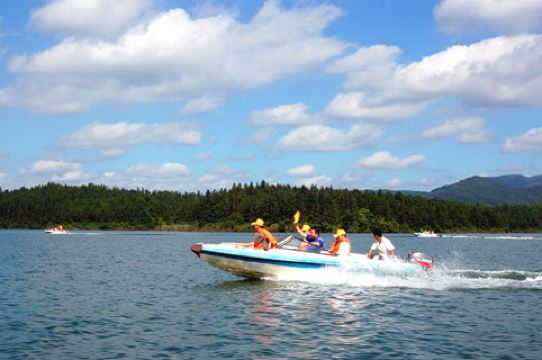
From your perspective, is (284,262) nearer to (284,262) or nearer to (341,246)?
(284,262)

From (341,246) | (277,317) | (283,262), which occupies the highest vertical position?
(341,246)

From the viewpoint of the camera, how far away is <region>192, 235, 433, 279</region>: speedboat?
25.7m

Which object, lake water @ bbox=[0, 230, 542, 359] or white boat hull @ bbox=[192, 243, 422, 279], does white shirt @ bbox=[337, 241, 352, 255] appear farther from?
lake water @ bbox=[0, 230, 542, 359]

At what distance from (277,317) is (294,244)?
7.92 metres

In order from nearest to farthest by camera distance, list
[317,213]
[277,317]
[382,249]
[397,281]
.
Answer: [277,317], [382,249], [397,281], [317,213]

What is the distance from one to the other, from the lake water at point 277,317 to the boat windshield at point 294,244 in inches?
52.9

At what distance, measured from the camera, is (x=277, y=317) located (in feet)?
62.1

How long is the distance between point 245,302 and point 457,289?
9.61 meters

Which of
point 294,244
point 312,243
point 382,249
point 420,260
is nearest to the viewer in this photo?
point 382,249

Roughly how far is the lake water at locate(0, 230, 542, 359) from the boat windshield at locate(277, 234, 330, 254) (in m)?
1.34

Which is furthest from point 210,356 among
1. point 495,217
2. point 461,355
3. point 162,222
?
point 495,217

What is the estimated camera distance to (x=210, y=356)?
1427 cm

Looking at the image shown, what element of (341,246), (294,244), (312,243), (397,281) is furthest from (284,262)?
(397,281)

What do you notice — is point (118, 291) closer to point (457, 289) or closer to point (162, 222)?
point (457, 289)
